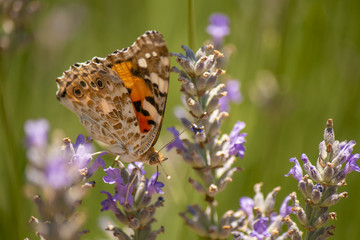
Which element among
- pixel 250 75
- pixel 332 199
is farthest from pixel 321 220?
pixel 250 75

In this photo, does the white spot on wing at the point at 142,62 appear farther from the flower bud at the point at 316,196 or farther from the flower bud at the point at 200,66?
the flower bud at the point at 316,196

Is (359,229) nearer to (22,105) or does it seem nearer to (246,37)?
(246,37)

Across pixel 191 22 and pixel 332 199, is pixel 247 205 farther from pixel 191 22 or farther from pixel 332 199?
pixel 191 22

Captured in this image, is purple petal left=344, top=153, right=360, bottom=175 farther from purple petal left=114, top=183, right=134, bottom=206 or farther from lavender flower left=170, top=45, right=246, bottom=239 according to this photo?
purple petal left=114, top=183, right=134, bottom=206

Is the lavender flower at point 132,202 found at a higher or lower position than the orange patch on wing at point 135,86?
lower

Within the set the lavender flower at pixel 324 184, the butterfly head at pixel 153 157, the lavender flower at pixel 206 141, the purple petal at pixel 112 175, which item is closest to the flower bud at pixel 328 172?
the lavender flower at pixel 324 184

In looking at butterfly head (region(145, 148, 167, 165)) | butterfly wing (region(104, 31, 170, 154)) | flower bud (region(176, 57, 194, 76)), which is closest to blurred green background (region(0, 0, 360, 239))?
butterfly head (region(145, 148, 167, 165))
